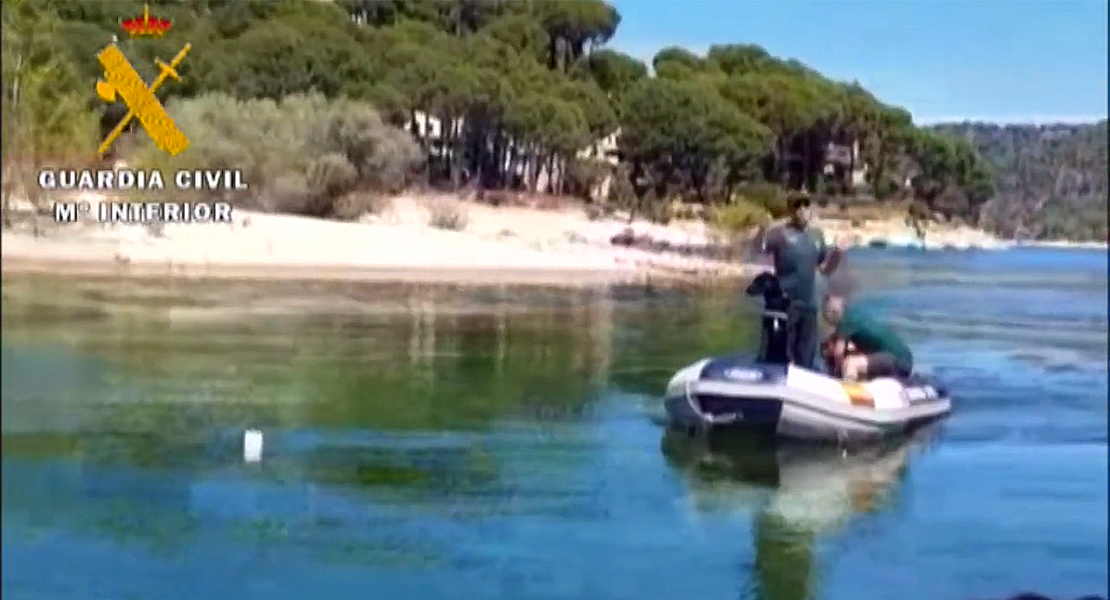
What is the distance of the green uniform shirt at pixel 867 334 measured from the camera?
4.55m

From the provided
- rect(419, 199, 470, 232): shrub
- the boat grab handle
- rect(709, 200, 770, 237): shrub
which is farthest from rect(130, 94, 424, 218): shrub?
the boat grab handle

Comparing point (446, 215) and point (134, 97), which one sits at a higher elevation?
point (134, 97)

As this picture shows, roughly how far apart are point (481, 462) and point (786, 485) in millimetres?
842

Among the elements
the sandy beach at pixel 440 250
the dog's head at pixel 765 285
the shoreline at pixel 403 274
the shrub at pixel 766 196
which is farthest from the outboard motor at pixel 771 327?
the shoreline at pixel 403 274

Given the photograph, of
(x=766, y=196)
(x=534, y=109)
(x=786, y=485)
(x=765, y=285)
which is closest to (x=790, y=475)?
(x=786, y=485)

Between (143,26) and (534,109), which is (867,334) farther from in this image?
(143,26)

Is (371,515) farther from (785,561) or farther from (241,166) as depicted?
(241,166)

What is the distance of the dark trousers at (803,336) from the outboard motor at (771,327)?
2 cm

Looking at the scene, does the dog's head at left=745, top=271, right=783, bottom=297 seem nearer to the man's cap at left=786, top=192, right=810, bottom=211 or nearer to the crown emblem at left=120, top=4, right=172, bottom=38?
the man's cap at left=786, top=192, right=810, bottom=211

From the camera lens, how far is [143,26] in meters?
3.36

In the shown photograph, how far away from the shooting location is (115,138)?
2.89 meters

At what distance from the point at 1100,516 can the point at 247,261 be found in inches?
107

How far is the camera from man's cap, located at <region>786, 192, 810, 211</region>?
4.30 meters

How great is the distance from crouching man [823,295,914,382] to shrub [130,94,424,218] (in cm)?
172
